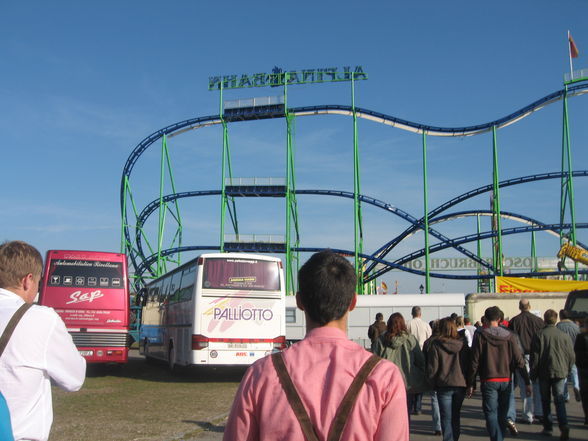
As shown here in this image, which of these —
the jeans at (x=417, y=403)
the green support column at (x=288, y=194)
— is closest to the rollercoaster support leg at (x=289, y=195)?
the green support column at (x=288, y=194)

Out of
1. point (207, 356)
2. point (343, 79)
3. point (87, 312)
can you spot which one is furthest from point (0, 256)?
point (343, 79)

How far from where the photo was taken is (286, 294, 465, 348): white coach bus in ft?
78.3

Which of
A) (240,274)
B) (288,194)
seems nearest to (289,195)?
(288,194)

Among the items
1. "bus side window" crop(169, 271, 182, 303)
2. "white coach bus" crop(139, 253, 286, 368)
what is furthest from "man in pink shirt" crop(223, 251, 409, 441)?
"bus side window" crop(169, 271, 182, 303)

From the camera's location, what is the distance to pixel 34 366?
9.04 feet

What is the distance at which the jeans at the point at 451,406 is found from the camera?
7.26m

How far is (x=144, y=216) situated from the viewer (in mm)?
43406

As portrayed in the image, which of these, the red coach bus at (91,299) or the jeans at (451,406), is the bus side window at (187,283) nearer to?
the red coach bus at (91,299)

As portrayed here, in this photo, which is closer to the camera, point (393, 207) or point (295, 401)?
point (295, 401)

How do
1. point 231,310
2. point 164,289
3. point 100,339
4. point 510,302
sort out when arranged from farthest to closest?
point 510,302 < point 164,289 < point 100,339 < point 231,310

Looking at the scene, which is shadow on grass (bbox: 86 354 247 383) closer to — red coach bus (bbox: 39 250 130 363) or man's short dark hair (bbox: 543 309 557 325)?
red coach bus (bbox: 39 250 130 363)

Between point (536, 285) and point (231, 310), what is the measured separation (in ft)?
43.1

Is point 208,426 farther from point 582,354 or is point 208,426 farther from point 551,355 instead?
point 582,354

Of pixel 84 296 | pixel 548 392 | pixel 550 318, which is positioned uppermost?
pixel 84 296
